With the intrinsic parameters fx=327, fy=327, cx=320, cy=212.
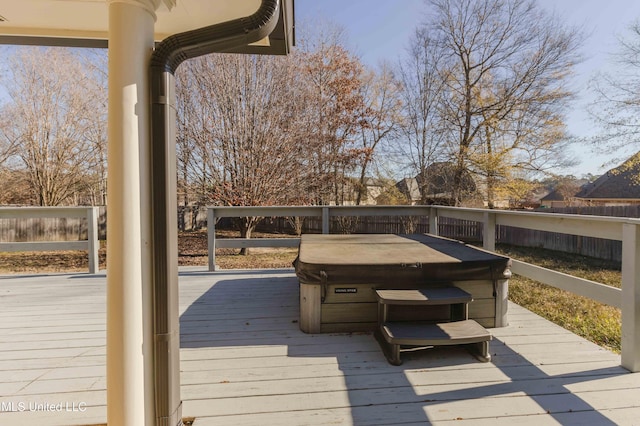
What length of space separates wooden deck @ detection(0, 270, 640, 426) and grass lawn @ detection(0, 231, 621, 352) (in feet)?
2.50

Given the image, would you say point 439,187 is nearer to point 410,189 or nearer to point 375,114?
point 410,189

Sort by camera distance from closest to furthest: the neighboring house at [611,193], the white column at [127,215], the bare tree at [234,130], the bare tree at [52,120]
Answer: the white column at [127,215]
the bare tree at [234,130]
the bare tree at [52,120]
the neighboring house at [611,193]

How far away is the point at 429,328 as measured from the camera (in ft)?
6.47

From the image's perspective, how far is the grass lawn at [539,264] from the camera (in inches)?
118

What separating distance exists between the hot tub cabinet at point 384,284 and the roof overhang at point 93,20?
1538 mm

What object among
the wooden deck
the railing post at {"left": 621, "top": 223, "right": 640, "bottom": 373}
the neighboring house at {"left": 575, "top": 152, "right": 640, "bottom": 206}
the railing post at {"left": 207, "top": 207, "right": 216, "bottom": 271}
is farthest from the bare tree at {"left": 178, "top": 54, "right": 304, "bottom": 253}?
the neighboring house at {"left": 575, "top": 152, "right": 640, "bottom": 206}

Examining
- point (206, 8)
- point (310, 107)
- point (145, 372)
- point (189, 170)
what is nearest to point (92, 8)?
point (206, 8)

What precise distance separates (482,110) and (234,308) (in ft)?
36.1

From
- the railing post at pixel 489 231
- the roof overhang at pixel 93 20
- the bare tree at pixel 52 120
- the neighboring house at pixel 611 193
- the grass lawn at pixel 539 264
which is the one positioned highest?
the bare tree at pixel 52 120

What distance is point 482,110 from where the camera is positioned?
10.9 metres

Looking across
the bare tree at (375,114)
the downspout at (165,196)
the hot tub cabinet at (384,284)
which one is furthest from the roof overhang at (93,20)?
the bare tree at (375,114)

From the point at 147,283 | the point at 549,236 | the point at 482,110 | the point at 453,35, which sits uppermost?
the point at 453,35

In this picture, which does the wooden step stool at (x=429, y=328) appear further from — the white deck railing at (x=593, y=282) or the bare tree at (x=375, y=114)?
the bare tree at (x=375, y=114)

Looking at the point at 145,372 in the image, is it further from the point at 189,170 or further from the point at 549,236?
the point at 549,236
